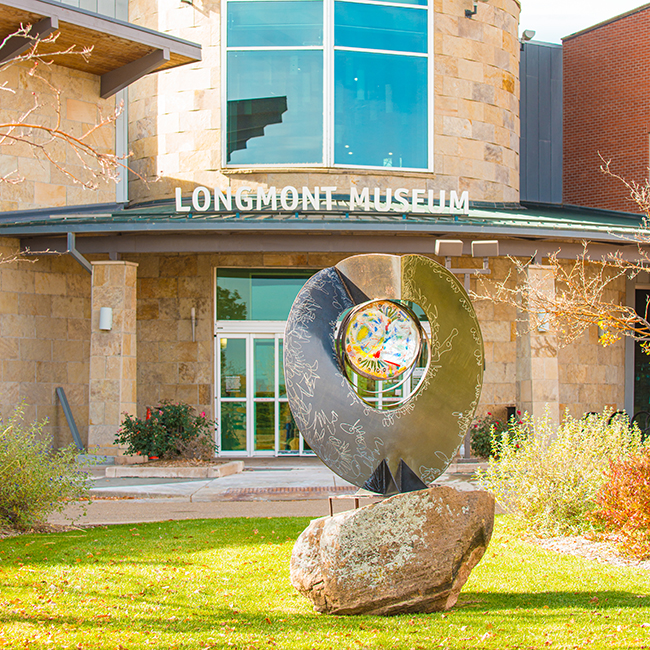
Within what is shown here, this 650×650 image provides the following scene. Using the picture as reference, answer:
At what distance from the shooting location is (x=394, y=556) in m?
5.44

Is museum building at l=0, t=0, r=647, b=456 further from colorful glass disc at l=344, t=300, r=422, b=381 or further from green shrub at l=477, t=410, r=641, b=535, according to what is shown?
colorful glass disc at l=344, t=300, r=422, b=381

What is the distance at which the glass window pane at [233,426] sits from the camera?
661 inches

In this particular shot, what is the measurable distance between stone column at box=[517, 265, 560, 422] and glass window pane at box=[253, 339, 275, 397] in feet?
17.1

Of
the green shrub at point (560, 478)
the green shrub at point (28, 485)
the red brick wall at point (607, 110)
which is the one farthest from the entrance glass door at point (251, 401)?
the red brick wall at point (607, 110)

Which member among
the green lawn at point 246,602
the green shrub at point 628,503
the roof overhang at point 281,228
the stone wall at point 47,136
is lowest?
the green lawn at point 246,602

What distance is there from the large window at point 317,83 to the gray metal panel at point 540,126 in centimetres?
600

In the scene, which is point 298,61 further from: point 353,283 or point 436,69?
point 353,283

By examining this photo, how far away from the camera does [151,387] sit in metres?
16.9

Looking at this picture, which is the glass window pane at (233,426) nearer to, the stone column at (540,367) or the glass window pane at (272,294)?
the glass window pane at (272,294)

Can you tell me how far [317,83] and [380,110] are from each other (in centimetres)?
150

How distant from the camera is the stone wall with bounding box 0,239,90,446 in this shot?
1559cm

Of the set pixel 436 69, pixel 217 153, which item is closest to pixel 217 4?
pixel 217 153

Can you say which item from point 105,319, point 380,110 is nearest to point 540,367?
point 380,110

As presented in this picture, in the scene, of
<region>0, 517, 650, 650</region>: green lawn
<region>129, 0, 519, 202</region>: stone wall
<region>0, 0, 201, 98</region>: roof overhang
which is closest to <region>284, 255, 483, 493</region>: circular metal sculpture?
<region>0, 517, 650, 650</region>: green lawn
